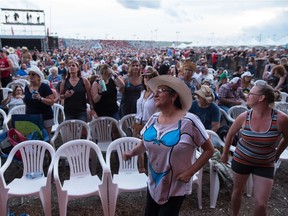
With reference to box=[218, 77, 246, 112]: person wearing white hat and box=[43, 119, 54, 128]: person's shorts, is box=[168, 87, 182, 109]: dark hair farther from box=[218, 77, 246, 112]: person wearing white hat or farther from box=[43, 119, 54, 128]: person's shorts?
box=[218, 77, 246, 112]: person wearing white hat

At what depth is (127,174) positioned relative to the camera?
318 cm

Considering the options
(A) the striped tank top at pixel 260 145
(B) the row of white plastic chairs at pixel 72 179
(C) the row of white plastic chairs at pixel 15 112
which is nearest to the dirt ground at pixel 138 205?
(B) the row of white plastic chairs at pixel 72 179

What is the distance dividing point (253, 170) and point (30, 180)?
240cm

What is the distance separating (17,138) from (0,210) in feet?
3.56

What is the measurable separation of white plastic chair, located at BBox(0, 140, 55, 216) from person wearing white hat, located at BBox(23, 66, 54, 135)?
816 mm

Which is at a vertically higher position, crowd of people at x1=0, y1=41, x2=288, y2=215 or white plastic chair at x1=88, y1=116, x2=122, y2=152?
crowd of people at x1=0, y1=41, x2=288, y2=215

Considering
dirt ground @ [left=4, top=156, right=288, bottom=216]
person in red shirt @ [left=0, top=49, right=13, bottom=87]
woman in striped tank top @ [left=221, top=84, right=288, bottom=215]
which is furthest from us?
person in red shirt @ [left=0, top=49, right=13, bottom=87]

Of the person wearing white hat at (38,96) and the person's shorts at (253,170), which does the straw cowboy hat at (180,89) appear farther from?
the person wearing white hat at (38,96)

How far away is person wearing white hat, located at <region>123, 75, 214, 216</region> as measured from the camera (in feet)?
5.85

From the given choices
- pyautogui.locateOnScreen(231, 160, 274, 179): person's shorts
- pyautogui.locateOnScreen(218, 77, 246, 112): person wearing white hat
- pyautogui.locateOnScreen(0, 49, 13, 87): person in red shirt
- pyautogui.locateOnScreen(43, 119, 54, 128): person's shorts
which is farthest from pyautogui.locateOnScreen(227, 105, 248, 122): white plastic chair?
pyautogui.locateOnScreen(0, 49, 13, 87): person in red shirt

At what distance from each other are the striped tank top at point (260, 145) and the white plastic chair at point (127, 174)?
1.14m

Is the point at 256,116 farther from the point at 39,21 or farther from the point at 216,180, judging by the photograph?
the point at 39,21

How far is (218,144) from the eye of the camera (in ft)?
12.3

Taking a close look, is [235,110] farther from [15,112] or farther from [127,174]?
[15,112]
